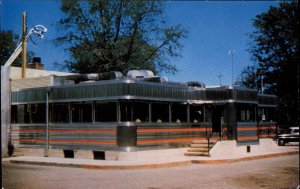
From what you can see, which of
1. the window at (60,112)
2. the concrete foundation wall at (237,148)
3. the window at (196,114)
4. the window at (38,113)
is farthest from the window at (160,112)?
the window at (38,113)

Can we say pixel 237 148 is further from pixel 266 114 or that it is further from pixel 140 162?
pixel 266 114

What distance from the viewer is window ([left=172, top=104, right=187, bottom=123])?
23.2m

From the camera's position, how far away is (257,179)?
1318 centimetres

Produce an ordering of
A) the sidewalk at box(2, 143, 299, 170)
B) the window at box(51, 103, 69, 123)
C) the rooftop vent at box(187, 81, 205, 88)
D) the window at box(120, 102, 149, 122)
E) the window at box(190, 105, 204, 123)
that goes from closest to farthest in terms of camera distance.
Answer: the sidewalk at box(2, 143, 299, 170) → the window at box(120, 102, 149, 122) → the window at box(51, 103, 69, 123) → the window at box(190, 105, 204, 123) → the rooftop vent at box(187, 81, 205, 88)

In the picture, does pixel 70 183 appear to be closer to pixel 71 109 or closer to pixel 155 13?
pixel 71 109

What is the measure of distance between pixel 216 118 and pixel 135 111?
6.57 meters

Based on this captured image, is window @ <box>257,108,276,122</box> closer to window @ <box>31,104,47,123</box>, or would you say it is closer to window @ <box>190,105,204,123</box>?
window @ <box>190,105,204,123</box>

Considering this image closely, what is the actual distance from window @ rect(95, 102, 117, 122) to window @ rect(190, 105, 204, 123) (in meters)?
5.47

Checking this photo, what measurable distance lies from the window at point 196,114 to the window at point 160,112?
232 centimetres

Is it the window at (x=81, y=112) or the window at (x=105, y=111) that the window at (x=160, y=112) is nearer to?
the window at (x=105, y=111)

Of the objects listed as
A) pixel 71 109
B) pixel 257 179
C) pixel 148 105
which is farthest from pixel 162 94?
pixel 257 179

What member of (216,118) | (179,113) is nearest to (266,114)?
(216,118)

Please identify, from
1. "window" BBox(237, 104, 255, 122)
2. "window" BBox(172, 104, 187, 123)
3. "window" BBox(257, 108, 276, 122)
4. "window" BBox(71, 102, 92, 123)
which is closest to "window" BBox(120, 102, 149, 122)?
"window" BBox(71, 102, 92, 123)

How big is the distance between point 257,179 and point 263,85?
105 feet
